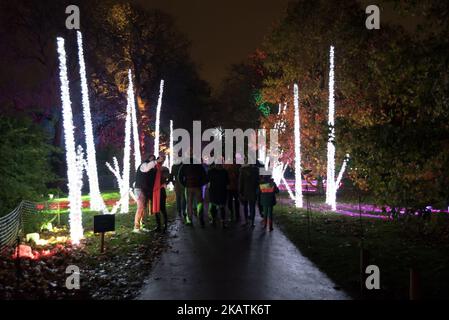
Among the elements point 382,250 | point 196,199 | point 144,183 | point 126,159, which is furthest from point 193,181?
point 382,250

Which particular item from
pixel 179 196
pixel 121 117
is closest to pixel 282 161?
pixel 179 196

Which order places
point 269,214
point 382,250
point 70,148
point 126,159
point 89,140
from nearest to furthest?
1. point 382,250
2. point 70,148
3. point 269,214
4. point 89,140
5. point 126,159

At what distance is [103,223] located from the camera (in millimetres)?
9477

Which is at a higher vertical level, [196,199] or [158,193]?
[158,193]

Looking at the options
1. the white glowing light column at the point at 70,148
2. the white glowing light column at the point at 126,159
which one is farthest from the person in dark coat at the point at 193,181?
the white glowing light column at the point at 126,159

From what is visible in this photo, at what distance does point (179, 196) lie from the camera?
14195mm

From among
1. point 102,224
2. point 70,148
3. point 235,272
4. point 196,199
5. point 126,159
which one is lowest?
point 235,272

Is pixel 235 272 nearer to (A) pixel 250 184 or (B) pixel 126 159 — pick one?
(A) pixel 250 184

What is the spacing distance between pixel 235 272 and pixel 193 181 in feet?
17.7

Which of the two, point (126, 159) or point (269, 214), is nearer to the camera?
point (269, 214)

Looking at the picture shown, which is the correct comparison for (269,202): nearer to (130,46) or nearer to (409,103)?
(409,103)

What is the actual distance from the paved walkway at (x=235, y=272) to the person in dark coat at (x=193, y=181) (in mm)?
1834
